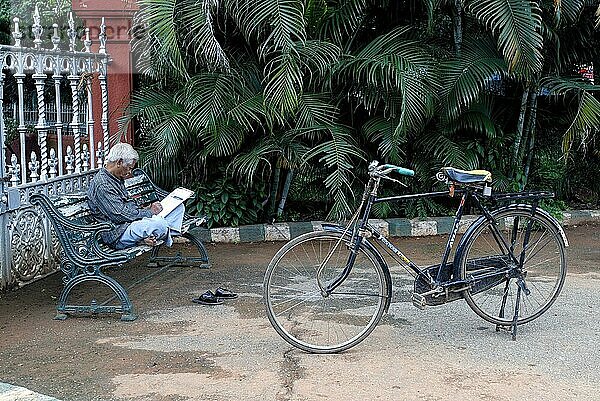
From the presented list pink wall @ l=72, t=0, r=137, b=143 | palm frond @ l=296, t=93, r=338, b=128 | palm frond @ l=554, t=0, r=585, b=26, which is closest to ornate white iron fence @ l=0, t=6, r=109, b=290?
pink wall @ l=72, t=0, r=137, b=143

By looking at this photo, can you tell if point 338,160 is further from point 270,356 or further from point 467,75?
point 270,356

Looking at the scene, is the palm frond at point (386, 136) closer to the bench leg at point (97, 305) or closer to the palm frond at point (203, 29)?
the palm frond at point (203, 29)

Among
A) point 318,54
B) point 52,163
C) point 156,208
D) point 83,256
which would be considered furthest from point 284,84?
point 83,256

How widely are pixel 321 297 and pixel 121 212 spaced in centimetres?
177

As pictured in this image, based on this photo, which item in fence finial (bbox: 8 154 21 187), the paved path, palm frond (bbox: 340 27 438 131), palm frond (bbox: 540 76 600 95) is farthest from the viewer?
palm frond (bbox: 540 76 600 95)

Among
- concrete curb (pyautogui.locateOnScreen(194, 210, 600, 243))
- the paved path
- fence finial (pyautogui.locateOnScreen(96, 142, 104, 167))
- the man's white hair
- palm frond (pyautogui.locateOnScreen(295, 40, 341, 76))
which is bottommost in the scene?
the paved path

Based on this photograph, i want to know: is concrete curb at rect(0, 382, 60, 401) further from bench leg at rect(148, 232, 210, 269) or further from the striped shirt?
bench leg at rect(148, 232, 210, 269)

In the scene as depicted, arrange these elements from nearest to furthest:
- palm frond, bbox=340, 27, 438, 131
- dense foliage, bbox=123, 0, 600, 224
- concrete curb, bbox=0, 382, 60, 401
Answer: concrete curb, bbox=0, 382, 60, 401 → dense foliage, bbox=123, 0, 600, 224 → palm frond, bbox=340, 27, 438, 131

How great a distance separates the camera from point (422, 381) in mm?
4430

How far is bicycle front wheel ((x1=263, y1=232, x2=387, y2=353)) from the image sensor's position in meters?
4.85

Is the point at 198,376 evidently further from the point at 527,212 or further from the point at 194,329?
the point at 527,212

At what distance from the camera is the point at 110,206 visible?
6.02 m

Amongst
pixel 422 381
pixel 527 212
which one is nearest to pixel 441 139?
pixel 527 212

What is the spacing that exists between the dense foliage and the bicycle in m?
2.31
